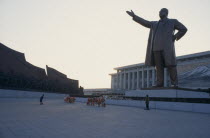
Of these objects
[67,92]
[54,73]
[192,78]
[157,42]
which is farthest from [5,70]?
[192,78]

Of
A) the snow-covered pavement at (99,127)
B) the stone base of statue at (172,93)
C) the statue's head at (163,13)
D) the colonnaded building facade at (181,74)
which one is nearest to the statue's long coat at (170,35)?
the statue's head at (163,13)

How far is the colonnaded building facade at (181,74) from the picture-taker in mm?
36125

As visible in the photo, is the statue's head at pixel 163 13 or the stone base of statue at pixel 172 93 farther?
the statue's head at pixel 163 13

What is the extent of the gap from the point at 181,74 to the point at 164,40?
31.2 meters

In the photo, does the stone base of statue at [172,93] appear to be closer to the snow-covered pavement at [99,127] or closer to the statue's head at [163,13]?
the statue's head at [163,13]

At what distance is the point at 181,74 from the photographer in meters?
41.1

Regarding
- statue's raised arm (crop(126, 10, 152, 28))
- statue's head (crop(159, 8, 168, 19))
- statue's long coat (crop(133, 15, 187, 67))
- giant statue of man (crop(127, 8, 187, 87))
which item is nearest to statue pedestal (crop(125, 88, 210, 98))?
giant statue of man (crop(127, 8, 187, 87))

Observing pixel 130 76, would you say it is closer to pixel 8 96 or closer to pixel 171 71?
pixel 8 96

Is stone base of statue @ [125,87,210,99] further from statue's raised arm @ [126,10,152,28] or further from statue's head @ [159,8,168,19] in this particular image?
statue's head @ [159,8,168,19]

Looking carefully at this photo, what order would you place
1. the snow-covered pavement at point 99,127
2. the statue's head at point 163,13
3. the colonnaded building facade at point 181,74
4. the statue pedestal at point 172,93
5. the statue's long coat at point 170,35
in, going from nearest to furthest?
the snow-covered pavement at point 99,127, the statue pedestal at point 172,93, the statue's long coat at point 170,35, the statue's head at point 163,13, the colonnaded building facade at point 181,74

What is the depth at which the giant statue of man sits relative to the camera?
12.8 meters

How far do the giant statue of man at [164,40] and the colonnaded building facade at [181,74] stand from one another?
2512 cm

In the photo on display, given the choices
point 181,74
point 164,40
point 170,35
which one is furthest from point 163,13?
point 181,74

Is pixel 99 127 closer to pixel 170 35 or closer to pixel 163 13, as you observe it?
pixel 170 35
